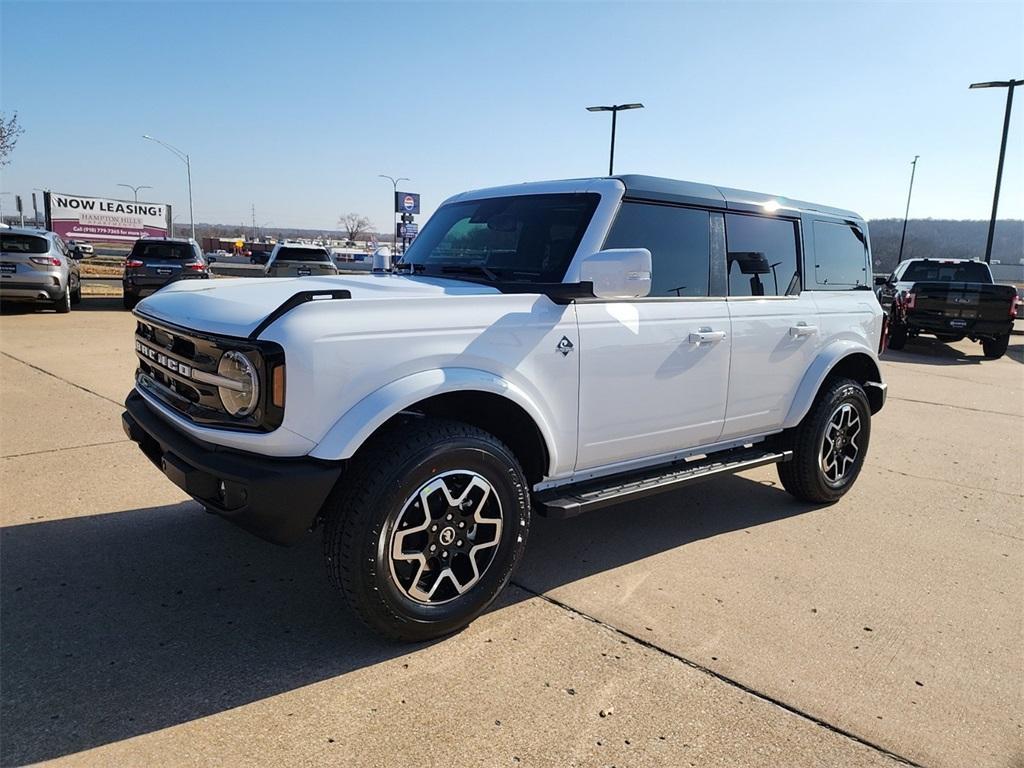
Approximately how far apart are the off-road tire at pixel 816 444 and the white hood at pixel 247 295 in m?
2.55

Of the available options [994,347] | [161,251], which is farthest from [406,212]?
[994,347]

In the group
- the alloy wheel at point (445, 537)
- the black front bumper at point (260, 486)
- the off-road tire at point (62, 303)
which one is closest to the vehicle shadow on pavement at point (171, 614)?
the alloy wheel at point (445, 537)

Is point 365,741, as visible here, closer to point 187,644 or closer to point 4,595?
point 187,644

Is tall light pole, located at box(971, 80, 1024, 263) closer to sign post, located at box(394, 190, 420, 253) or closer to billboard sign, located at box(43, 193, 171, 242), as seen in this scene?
sign post, located at box(394, 190, 420, 253)

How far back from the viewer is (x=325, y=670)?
108 inches

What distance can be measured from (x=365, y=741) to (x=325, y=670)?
0.47 m

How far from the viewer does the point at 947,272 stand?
15836mm

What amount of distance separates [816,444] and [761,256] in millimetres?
1321

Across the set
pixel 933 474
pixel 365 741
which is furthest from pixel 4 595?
pixel 933 474

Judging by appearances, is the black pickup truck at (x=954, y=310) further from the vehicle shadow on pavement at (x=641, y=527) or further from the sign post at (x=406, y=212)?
the sign post at (x=406, y=212)

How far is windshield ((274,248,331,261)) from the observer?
47.8 feet

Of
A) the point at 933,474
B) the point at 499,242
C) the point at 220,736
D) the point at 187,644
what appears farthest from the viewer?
the point at 933,474

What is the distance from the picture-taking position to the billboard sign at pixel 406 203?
33.8 metres

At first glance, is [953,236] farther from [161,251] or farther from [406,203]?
[161,251]
